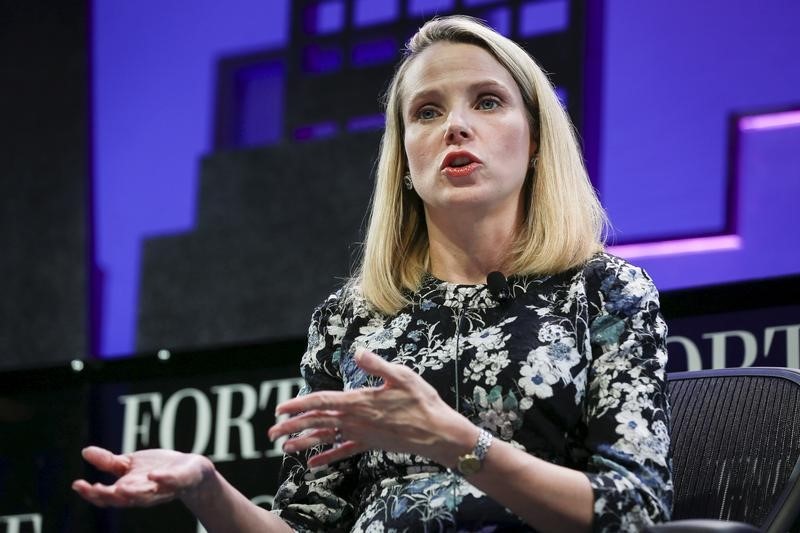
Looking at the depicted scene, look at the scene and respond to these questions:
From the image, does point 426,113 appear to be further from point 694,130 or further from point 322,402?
point 694,130

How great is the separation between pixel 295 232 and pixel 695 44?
1.37 m

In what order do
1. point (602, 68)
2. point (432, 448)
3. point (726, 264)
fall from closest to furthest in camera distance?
point (432, 448) → point (726, 264) → point (602, 68)

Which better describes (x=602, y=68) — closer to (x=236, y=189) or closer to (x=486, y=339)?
(x=236, y=189)

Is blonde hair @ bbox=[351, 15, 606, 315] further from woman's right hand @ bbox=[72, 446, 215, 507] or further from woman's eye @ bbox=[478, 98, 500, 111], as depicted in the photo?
woman's right hand @ bbox=[72, 446, 215, 507]

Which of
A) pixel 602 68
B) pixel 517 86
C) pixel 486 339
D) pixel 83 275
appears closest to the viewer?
pixel 486 339

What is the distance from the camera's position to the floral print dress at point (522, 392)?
1.51 metres

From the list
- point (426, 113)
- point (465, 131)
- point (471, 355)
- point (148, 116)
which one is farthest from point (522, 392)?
point (148, 116)

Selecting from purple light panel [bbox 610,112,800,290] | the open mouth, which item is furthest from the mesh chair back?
purple light panel [bbox 610,112,800,290]

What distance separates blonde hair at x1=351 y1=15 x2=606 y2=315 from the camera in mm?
1792

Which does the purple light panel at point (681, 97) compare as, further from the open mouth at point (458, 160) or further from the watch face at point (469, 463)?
the watch face at point (469, 463)

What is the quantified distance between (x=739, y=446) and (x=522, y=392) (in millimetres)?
316

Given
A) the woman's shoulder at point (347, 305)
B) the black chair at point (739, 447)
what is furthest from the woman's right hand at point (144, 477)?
the black chair at point (739, 447)

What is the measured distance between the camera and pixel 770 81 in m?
2.89

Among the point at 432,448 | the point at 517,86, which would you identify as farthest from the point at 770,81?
the point at 432,448
